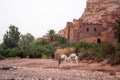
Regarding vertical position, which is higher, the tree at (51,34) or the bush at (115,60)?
the tree at (51,34)

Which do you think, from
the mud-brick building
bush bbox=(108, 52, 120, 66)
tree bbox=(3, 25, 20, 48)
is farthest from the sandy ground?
tree bbox=(3, 25, 20, 48)

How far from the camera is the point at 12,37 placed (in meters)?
79.6

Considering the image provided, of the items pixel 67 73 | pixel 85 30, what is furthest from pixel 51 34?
pixel 67 73

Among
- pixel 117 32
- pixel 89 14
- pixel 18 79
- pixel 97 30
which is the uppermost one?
pixel 89 14

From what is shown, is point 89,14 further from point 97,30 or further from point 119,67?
point 119,67

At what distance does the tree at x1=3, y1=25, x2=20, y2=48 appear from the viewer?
3075 inches

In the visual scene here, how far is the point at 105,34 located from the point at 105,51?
24.1 meters

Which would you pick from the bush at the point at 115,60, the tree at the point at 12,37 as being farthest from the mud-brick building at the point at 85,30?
the bush at the point at 115,60

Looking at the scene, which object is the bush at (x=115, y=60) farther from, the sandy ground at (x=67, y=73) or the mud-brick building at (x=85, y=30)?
the mud-brick building at (x=85, y=30)

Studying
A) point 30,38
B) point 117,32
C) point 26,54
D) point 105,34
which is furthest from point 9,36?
point 117,32

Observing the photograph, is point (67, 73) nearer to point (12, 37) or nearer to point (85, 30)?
point (85, 30)

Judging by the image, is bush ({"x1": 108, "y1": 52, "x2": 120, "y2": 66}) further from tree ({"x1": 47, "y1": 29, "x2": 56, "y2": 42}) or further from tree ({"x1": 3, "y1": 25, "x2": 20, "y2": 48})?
tree ({"x1": 3, "y1": 25, "x2": 20, "y2": 48})

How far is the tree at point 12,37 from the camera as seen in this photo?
256 feet

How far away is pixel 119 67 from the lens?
2823 centimetres
